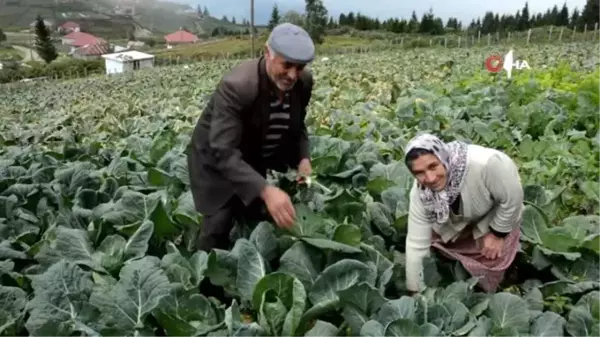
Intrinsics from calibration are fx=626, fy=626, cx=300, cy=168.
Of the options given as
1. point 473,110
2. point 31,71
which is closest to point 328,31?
point 31,71

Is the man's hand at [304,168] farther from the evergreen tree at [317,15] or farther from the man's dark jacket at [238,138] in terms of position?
the evergreen tree at [317,15]

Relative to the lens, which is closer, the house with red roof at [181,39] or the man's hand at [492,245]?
the man's hand at [492,245]

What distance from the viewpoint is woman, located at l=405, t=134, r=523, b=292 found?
2.44m

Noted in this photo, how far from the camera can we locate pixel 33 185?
398 centimetres

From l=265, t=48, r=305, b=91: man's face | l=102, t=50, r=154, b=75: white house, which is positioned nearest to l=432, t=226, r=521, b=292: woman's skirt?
l=265, t=48, r=305, b=91: man's face

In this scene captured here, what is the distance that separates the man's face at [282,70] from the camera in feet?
8.16

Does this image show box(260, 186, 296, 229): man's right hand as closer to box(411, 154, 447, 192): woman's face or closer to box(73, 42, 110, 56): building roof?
box(411, 154, 447, 192): woman's face

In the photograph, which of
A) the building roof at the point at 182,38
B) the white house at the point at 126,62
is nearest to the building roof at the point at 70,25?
the building roof at the point at 182,38

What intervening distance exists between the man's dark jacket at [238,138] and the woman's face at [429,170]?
0.63m

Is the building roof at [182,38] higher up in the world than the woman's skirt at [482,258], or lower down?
lower down

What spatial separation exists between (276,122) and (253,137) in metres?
0.13

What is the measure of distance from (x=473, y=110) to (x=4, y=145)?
4.87 m

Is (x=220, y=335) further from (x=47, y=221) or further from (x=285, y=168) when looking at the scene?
(x=47, y=221)

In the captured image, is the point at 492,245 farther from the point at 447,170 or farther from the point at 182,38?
the point at 182,38
